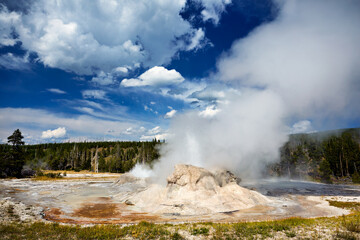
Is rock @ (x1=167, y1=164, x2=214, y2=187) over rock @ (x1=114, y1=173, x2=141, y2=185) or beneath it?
over

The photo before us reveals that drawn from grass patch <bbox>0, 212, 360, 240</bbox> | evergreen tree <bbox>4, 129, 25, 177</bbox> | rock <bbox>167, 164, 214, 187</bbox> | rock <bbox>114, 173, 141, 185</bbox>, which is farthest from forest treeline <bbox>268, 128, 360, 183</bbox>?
evergreen tree <bbox>4, 129, 25, 177</bbox>

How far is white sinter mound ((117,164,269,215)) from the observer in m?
18.8

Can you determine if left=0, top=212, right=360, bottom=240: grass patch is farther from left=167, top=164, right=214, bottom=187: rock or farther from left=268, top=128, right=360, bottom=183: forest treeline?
left=268, top=128, right=360, bottom=183: forest treeline

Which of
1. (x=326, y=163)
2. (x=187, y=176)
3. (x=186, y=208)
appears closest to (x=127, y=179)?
(x=187, y=176)

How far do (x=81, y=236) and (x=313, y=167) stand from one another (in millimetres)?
77882

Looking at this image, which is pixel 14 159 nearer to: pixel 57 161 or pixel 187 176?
pixel 57 161

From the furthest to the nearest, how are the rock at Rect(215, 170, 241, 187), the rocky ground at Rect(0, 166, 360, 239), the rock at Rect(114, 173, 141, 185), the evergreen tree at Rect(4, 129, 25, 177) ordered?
the evergreen tree at Rect(4, 129, 25, 177) → the rock at Rect(114, 173, 141, 185) → the rock at Rect(215, 170, 241, 187) → the rocky ground at Rect(0, 166, 360, 239)

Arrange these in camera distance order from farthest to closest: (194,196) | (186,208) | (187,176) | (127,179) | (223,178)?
(127,179) → (223,178) → (187,176) → (194,196) → (186,208)

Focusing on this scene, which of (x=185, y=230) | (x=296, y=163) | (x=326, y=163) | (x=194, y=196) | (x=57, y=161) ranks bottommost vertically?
(x=185, y=230)

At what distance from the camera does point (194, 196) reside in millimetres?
20109

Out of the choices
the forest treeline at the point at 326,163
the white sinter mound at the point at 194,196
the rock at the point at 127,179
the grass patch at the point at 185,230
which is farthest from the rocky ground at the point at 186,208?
the forest treeline at the point at 326,163

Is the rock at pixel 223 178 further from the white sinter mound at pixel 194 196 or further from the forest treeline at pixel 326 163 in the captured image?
the forest treeline at pixel 326 163

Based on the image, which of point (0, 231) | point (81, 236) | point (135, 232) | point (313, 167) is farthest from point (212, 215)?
point (313, 167)

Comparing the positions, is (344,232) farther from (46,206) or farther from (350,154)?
(350,154)
